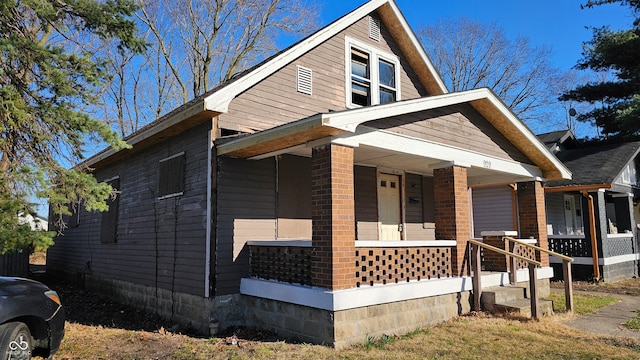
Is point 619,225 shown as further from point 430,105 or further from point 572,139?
point 430,105

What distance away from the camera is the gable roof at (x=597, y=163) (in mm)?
14047

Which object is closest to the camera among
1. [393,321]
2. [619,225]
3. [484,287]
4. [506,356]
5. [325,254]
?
[506,356]

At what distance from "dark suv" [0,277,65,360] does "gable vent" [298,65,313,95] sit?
604 cm

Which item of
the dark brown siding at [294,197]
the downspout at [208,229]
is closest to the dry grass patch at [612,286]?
the dark brown siding at [294,197]

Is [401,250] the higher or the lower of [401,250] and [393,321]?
the higher

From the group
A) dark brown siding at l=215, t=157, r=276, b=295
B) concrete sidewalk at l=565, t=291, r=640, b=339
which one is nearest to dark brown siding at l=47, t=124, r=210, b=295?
dark brown siding at l=215, t=157, r=276, b=295

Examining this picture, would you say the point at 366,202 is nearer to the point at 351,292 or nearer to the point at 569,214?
the point at 351,292

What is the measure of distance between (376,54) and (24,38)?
7498 millimetres

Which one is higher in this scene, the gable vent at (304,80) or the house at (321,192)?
the gable vent at (304,80)

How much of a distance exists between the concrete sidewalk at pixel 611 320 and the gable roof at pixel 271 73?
6566mm

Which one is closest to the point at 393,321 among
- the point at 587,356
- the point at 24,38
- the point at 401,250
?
the point at 401,250

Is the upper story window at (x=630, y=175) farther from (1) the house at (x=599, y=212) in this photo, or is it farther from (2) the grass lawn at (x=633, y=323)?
(2) the grass lawn at (x=633, y=323)

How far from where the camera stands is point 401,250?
7590 mm

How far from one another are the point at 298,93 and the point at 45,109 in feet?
15.6
